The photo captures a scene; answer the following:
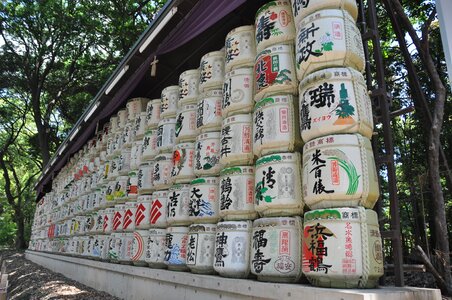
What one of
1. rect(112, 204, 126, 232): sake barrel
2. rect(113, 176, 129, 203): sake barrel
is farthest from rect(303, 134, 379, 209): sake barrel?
rect(113, 176, 129, 203): sake barrel

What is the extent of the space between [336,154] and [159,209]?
3147 millimetres

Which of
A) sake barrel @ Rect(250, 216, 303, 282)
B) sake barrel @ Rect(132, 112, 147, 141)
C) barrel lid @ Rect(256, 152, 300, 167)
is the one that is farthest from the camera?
sake barrel @ Rect(132, 112, 147, 141)

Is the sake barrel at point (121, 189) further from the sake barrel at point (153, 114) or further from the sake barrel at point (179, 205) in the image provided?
the sake barrel at point (179, 205)

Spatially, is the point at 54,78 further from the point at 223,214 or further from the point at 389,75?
the point at 223,214

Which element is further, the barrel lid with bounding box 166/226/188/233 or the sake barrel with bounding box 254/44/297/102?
Result: the barrel lid with bounding box 166/226/188/233

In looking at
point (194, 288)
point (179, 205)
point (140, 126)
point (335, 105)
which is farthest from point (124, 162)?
point (335, 105)

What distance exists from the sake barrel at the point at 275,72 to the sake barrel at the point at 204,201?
1212 mm

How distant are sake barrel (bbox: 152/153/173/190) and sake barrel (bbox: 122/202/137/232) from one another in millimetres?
1007

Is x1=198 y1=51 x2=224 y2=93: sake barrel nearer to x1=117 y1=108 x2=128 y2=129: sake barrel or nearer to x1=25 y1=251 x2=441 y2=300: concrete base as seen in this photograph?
x1=25 y1=251 x2=441 y2=300: concrete base

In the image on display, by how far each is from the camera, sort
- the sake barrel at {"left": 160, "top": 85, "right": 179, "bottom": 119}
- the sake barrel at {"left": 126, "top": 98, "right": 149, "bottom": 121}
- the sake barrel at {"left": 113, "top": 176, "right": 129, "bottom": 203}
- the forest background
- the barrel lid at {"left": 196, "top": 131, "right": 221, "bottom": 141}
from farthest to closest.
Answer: the forest background
the sake barrel at {"left": 126, "top": 98, "right": 149, "bottom": 121}
the sake barrel at {"left": 113, "top": 176, "right": 129, "bottom": 203}
the sake barrel at {"left": 160, "top": 85, "right": 179, "bottom": 119}
the barrel lid at {"left": 196, "top": 131, "right": 221, "bottom": 141}

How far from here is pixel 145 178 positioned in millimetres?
6004

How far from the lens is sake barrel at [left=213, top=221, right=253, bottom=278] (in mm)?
3678

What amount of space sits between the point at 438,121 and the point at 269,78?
4.54m

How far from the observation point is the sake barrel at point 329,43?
3.27 m
